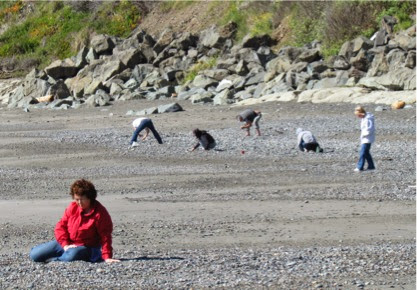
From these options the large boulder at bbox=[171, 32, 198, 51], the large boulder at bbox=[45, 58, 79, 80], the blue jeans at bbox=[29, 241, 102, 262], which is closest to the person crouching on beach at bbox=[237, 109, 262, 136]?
the blue jeans at bbox=[29, 241, 102, 262]

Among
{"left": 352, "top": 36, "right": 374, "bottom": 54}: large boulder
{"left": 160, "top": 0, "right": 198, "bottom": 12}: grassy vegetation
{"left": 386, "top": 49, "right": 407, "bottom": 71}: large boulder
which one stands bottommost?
{"left": 386, "top": 49, "right": 407, "bottom": 71}: large boulder

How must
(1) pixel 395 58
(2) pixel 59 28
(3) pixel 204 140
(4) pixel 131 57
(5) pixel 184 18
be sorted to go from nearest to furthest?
(3) pixel 204 140, (1) pixel 395 58, (4) pixel 131 57, (5) pixel 184 18, (2) pixel 59 28

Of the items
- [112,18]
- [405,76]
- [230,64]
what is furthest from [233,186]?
[112,18]

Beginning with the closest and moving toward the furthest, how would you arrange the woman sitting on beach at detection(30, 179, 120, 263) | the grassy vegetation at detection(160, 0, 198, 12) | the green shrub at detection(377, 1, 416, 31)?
the woman sitting on beach at detection(30, 179, 120, 263) < the green shrub at detection(377, 1, 416, 31) < the grassy vegetation at detection(160, 0, 198, 12)

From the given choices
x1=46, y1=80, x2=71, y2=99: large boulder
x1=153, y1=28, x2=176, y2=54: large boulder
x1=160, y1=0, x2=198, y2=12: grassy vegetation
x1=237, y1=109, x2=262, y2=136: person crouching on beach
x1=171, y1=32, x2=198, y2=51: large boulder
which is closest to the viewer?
x1=237, y1=109, x2=262, y2=136: person crouching on beach

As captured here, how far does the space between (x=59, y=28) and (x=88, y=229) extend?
45758mm

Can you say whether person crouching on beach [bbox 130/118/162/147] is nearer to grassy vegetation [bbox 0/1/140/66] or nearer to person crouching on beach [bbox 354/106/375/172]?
person crouching on beach [bbox 354/106/375/172]

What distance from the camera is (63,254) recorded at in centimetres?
998

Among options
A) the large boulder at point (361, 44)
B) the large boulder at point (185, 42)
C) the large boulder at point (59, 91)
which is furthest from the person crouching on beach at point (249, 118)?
the large boulder at point (185, 42)

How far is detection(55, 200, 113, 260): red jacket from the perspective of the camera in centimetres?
977

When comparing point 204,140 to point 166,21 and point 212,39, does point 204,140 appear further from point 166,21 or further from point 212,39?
point 166,21

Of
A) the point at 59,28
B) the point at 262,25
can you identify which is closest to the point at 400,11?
the point at 262,25

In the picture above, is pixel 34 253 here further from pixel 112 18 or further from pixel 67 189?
pixel 112 18

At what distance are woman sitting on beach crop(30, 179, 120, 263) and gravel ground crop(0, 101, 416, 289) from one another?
0.16m
